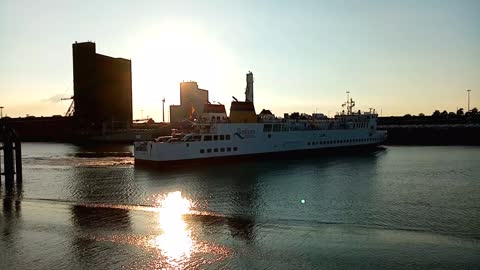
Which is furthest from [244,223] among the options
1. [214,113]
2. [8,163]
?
[214,113]

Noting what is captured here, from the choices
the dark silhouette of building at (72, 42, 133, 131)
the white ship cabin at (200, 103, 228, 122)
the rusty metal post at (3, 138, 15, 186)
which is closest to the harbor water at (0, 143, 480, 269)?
the rusty metal post at (3, 138, 15, 186)

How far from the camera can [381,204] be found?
86.6 ft

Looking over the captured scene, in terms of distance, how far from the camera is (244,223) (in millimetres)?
21906

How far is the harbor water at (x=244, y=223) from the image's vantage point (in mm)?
15938

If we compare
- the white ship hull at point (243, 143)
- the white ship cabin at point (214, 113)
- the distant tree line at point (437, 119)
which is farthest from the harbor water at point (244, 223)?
the distant tree line at point (437, 119)

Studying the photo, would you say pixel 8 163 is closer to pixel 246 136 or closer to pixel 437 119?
pixel 246 136

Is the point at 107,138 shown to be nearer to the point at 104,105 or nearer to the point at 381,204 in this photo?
the point at 104,105

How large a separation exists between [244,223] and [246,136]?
37.5 m

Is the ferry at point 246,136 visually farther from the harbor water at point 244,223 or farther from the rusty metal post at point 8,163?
the rusty metal post at point 8,163

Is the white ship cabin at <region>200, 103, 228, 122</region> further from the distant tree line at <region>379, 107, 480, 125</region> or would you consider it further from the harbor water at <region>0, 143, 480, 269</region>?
the distant tree line at <region>379, 107, 480, 125</region>

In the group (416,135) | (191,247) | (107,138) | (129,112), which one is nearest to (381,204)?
(191,247)

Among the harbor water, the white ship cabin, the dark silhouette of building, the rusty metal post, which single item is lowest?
the harbor water

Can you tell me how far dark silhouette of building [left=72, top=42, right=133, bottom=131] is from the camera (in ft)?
547

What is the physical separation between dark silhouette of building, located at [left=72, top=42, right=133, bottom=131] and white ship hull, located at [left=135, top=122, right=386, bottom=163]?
10940 cm
